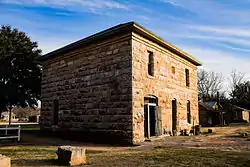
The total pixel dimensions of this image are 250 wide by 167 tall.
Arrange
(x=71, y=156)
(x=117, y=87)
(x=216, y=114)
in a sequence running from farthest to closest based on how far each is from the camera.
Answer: (x=216, y=114), (x=117, y=87), (x=71, y=156)

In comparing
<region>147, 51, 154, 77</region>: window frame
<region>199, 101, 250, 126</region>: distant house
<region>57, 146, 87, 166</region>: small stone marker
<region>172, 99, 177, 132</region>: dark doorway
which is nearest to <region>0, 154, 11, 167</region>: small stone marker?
<region>57, 146, 87, 166</region>: small stone marker

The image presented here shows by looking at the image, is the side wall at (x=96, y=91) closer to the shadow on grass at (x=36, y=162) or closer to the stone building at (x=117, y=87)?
the stone building at (x=117, y=87)

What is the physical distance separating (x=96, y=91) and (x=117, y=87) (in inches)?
58.9

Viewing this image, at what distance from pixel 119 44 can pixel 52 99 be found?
6616 mm

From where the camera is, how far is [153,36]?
488 inches

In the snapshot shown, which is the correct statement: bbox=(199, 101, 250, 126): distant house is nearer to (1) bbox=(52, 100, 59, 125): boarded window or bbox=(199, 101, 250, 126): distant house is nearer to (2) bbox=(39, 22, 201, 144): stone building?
(2) bbox=(39, 22, 201, 144): stone building

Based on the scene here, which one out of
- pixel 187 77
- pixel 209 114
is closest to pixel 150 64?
pixel 187 77

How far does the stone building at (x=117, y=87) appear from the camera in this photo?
11.0 m

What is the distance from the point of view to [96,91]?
40.4 ft

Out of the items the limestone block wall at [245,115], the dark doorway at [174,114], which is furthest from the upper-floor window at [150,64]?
the limestone block wall at [245,115]

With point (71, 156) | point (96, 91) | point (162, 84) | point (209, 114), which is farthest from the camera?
point (209, 114)

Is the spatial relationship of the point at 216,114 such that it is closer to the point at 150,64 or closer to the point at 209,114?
the point at 209,114

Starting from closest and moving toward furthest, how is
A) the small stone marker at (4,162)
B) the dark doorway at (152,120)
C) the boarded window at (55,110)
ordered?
the small stone marker at (4,162), the dark doorway at (152,120), the boarded window at (55,110)

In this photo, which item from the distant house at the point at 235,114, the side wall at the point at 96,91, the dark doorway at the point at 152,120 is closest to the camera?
the side wall at the point at 96,91
